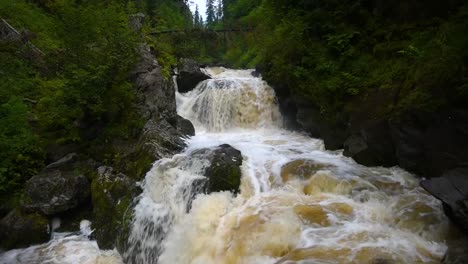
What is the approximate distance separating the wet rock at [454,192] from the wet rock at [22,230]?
8177 mm

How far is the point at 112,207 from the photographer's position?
308 inches

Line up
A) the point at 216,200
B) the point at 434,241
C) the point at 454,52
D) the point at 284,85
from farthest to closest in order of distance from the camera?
1. the point at 284,85
2. the point at 216,200
3. the point at 454,52
4. the point at 434,241

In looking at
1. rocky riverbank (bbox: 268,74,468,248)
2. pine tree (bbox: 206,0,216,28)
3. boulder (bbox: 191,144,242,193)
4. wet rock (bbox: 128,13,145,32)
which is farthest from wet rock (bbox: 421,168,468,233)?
pine tree (bbox: 206,0,216,28)

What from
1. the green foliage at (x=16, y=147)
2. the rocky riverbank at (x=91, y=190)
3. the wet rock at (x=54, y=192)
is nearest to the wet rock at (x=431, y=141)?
the rocky riverbank at (x=91, y=190)

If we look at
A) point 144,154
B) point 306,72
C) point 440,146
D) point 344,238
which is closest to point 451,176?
point 440,146

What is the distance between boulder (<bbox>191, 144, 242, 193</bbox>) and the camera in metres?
7.38

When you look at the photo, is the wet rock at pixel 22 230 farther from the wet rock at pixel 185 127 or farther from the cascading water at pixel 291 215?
the wet rock at pixel 185 127

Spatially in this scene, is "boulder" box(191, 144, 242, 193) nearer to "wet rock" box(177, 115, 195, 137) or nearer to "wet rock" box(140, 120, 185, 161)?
"wet rock" box(140, 120, 185, 161)

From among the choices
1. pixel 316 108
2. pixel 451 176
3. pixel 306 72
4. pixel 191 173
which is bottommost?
pixel 191 173

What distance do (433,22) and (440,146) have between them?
362cm

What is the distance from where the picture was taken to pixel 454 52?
599cm

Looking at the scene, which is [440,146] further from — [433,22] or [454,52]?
[433,22]

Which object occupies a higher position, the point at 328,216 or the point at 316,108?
the point at 316,108

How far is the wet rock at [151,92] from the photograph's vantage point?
1109 cm
